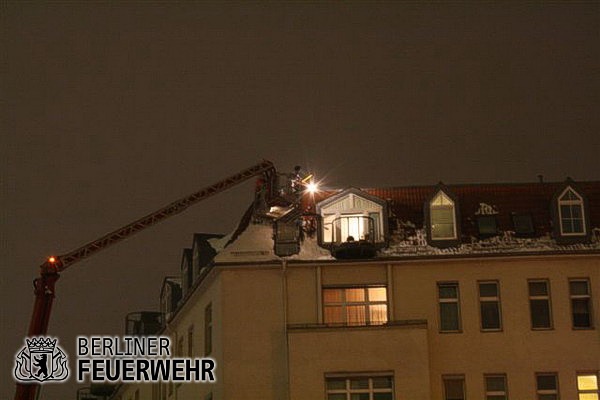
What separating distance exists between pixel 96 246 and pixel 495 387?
1822cm

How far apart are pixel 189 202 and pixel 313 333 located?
419 inches

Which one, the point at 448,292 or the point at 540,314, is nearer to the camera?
the point at 540,314

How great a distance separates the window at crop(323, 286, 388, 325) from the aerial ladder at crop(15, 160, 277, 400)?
6.53m

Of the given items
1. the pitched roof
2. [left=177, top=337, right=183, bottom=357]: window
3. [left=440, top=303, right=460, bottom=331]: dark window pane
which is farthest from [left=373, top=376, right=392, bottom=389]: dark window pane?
[left=177, top=337, right=183, bottom=357]: window

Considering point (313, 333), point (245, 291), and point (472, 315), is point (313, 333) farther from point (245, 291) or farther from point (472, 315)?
point (472, 315)

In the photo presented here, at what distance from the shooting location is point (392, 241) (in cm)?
4741

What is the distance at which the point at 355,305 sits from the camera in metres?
46.6

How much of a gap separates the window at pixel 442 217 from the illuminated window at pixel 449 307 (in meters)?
2.12

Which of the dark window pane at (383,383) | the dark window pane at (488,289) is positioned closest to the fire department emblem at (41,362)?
the dark window pane at (383,383)

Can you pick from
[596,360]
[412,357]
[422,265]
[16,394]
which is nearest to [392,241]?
[422,265]

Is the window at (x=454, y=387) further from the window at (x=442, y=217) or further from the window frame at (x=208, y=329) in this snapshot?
the window frame at (x=208, y=329)

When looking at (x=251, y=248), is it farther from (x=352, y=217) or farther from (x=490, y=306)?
(x=490, y=306)

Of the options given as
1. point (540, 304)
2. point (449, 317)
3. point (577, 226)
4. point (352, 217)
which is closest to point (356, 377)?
point (449, 317)

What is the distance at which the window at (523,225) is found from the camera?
1877 inches
